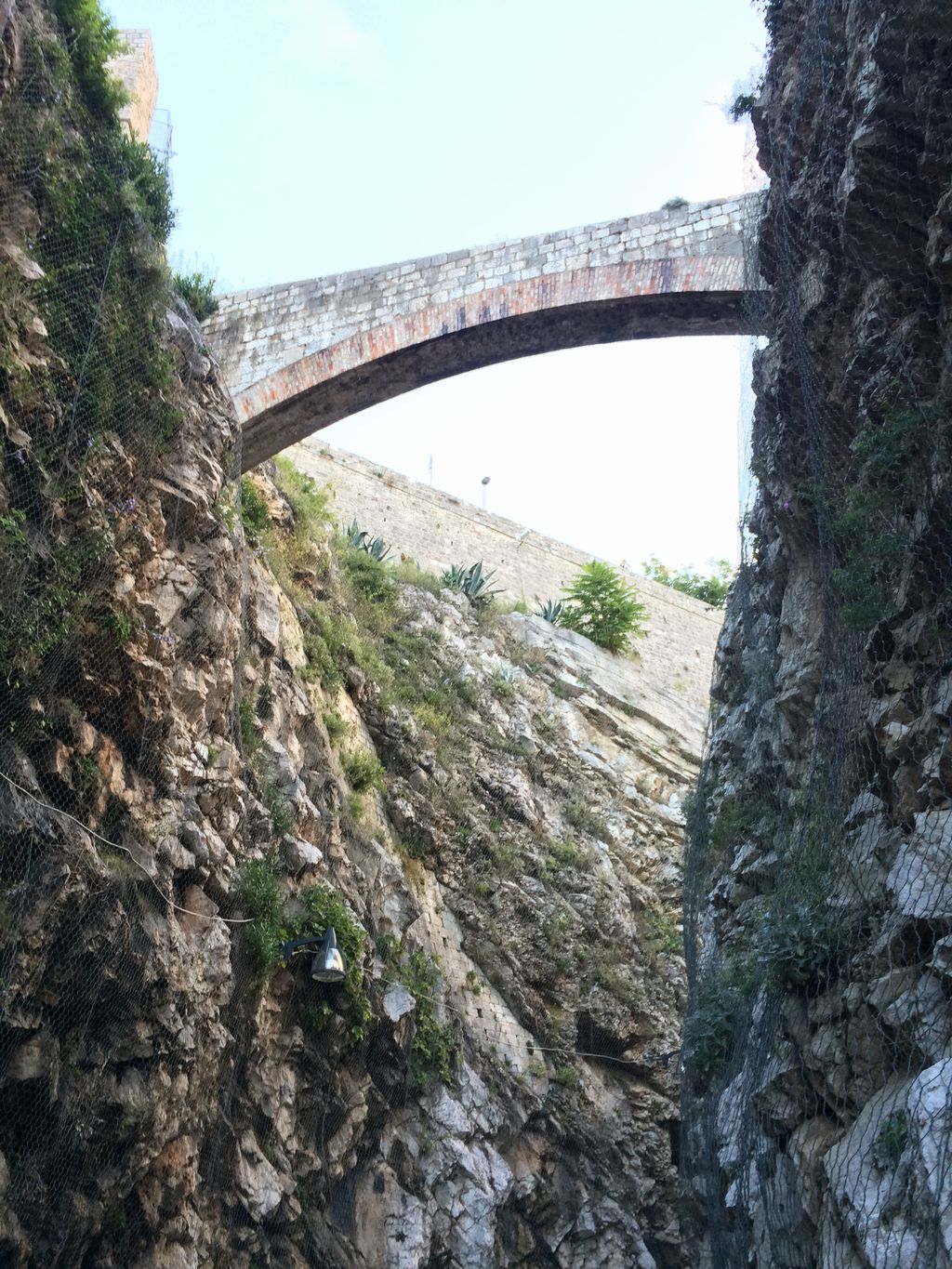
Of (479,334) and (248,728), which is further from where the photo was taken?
(479,334)

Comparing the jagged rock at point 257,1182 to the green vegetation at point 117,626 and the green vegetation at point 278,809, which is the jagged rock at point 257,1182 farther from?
the green vegetation at point 117,626

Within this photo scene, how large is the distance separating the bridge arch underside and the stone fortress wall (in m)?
6.75

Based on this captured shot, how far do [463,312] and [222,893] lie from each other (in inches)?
189

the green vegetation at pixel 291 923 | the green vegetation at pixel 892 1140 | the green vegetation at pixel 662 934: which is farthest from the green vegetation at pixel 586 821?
the green vegetation at pixel 892 1140

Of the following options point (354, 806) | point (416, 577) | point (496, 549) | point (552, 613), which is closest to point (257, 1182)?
point (354, 806)

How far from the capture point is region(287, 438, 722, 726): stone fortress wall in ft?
55.2

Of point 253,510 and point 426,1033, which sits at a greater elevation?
point 253,510

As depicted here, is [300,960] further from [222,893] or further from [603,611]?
[603,611]

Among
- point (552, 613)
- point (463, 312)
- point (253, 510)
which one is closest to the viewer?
point (463, 312)

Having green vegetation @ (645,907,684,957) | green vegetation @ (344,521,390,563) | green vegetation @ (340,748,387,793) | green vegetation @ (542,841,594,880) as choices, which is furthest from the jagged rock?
green vegetation @ (344,521,390,563)

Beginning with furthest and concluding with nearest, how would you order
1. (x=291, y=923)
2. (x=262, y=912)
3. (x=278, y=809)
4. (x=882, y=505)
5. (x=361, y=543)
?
1. (x=361, y=543)
2. (x=278, y=809)
3. (x=291, y=923)
4. (x=262, y=912)
5. (x=882, y=505)

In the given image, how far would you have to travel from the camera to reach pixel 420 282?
30.1ft

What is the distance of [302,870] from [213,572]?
189 cm

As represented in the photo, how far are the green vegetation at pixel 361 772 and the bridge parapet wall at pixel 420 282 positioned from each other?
2.99 m
